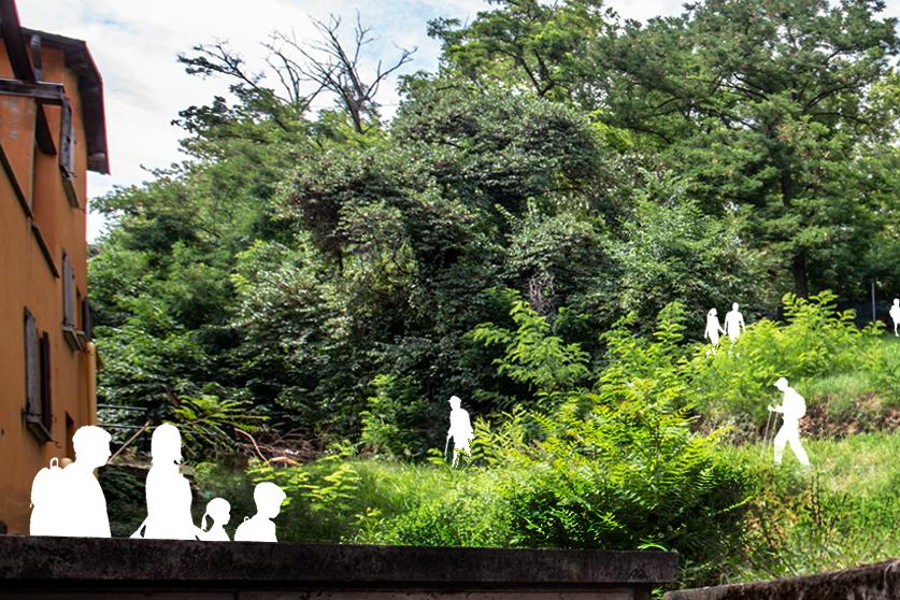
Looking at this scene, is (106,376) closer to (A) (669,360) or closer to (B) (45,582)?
(A) (669,360)

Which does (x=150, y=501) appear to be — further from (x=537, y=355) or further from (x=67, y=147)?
(x=537, y=355)

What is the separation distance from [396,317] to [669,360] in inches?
333

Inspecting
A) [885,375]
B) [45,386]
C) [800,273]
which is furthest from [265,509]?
[800,273]

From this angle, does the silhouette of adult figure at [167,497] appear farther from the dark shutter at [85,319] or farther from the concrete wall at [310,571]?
the dark shutter at [85,319]

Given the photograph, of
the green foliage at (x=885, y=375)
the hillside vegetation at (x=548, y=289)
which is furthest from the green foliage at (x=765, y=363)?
the green foliage at (x=885, y=375)

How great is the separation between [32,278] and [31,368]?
1.05 metres

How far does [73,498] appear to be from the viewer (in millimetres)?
4227

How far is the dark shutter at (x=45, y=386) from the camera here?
40.9 feet

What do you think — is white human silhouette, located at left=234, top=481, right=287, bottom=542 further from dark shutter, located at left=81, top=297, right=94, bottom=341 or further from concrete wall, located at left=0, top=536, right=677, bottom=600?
dark shutter, located at left=81, top=297, right=94, bottom=341

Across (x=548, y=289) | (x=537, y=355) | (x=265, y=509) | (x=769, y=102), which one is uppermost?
(x=769, y=102)

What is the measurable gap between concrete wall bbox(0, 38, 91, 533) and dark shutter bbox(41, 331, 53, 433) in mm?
230

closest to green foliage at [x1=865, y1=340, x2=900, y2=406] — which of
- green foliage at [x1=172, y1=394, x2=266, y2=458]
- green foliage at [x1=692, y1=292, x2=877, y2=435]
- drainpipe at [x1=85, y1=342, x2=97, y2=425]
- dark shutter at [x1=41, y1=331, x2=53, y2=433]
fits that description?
green foliage at [x1=692, y1=292, x2=877, y2=435]

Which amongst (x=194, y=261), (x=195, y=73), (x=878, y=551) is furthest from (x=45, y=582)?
(x=195, y=73)

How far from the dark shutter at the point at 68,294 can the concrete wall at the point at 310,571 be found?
12.9m
